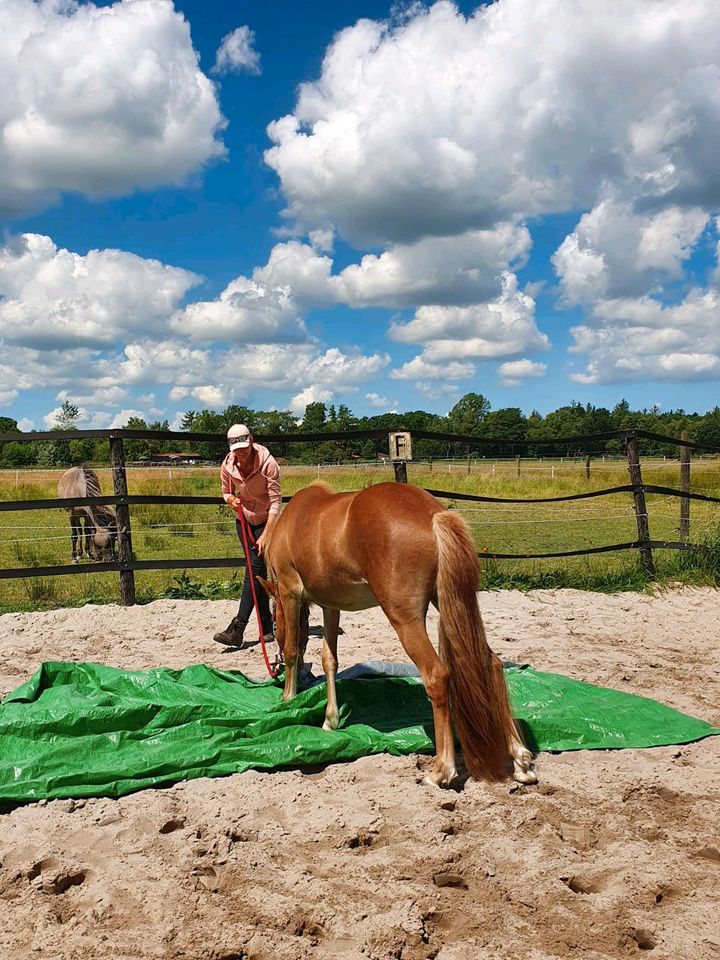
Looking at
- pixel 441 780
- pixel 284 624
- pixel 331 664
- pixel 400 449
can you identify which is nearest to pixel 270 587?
pixel 284 624

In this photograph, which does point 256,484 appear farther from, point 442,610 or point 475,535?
point 475,535

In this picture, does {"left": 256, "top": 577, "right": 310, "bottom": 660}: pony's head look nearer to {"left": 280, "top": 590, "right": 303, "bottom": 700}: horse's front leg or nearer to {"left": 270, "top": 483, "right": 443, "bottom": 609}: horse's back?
{"left": 280, "top": 590, "right": 303, "bottom": 700}: horse's front leg

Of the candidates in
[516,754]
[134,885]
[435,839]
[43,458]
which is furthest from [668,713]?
[43,458]

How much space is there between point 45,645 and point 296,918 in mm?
4492

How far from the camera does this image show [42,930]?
2521mm

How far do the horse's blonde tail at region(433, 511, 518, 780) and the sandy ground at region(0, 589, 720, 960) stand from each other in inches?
8.0

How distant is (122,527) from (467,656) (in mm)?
5070

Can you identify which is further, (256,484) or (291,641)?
(256,484)

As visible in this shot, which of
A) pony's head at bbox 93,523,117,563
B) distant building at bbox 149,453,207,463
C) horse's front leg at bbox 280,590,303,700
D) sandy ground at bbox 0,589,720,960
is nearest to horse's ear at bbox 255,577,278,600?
horse's front leg at bbox 280,590,303,700

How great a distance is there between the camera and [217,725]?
4219mm

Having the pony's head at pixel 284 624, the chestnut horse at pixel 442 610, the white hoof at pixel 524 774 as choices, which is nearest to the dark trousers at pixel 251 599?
A: the pony's head at pixel 284 624

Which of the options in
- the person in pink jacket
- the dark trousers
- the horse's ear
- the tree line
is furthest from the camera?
the tree line

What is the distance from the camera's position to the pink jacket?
612cm

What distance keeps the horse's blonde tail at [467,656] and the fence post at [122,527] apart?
4.79 m
